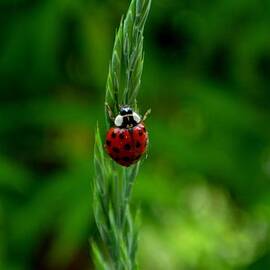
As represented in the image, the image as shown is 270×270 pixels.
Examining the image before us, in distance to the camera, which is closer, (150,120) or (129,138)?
(129,138)

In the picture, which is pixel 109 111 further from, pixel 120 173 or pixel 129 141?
pixel 129 141

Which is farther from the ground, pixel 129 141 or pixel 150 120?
pixel 129 141

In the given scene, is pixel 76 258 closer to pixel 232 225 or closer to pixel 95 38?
pixel 232 225

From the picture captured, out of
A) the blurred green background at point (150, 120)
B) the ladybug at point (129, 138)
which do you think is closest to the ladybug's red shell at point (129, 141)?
the ladybug at point (129, 138)

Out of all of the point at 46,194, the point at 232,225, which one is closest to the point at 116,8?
the point at 46,194

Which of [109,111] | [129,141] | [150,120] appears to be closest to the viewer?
[109,111]

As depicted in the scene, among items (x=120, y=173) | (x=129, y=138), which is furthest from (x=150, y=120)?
(x=120, y=173)

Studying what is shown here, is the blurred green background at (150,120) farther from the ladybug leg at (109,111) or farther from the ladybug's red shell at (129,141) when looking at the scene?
the ladybug leg at (109,111)
